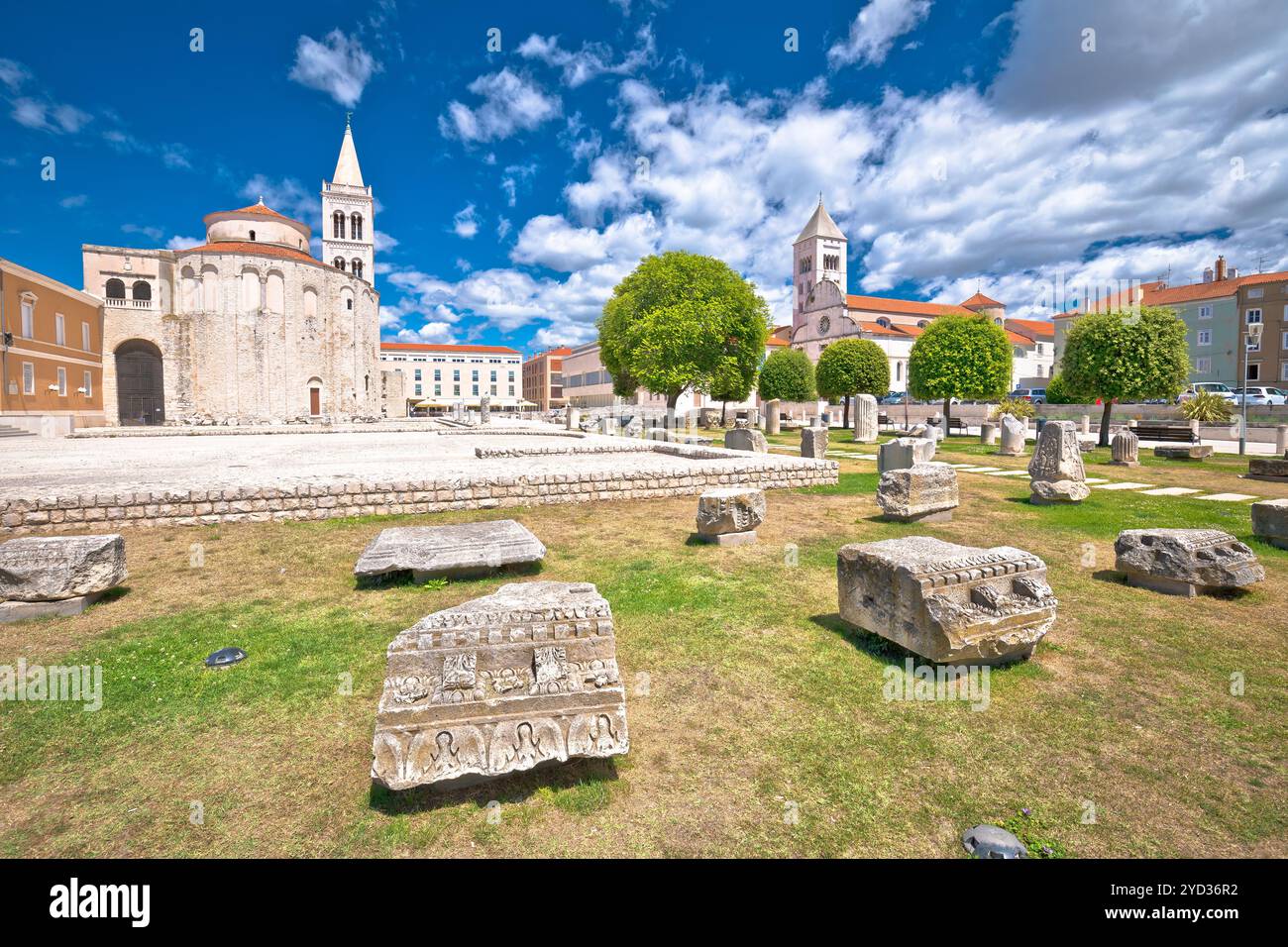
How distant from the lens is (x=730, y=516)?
7098mm

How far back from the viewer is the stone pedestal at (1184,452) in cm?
1576

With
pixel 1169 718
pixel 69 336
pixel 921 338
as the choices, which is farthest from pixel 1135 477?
pixel 69 336

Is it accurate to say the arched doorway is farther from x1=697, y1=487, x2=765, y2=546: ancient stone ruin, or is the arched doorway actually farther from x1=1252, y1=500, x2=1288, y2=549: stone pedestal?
x1=1252, y1=500, x2=1288, y2=549: stone pedestal

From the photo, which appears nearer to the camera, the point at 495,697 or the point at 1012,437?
the point at 495,697

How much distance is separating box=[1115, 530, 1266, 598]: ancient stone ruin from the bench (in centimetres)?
1584

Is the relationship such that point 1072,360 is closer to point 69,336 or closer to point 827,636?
point 827,636

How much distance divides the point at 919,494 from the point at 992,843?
22.1 ft

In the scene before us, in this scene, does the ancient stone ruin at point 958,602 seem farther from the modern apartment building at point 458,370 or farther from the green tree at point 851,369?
the modern apartment building at point 458,370

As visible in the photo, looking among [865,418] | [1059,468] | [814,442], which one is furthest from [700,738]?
[865,418]

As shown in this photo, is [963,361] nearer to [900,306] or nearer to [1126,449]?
[1126,449]

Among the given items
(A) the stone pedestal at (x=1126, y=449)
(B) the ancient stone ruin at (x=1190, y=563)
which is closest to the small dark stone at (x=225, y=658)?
(B) the ancient stone ruin at (x=1190, y=563)

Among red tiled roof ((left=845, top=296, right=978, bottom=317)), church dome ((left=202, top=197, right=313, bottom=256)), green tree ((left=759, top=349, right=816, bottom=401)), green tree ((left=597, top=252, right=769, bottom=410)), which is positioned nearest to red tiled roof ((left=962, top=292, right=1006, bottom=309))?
red tiled roof ((left=845, top=296, right=978, bottom=317))
